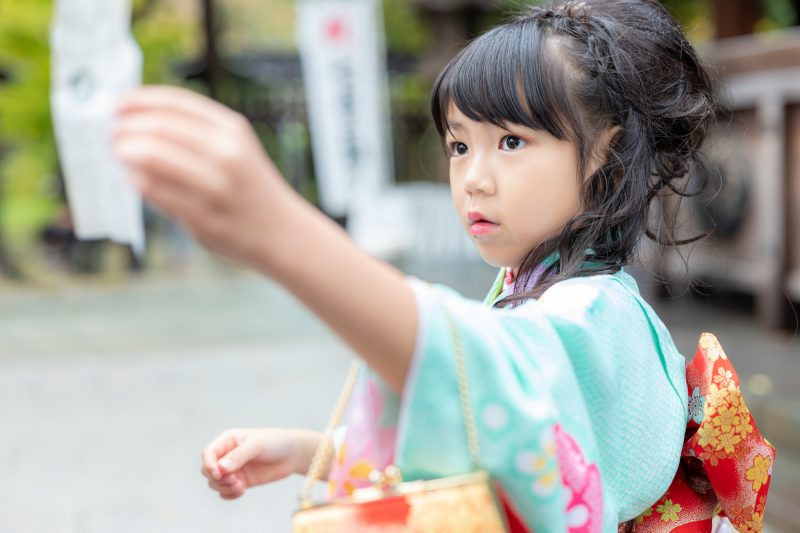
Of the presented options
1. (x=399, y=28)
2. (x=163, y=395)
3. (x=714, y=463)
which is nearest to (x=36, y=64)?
(x=163, y=395)

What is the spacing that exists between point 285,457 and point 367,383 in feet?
1.41

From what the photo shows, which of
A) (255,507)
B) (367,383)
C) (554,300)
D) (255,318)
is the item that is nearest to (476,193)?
(554,300)

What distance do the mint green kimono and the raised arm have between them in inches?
2.7

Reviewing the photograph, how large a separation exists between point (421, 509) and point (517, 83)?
64 centimetres

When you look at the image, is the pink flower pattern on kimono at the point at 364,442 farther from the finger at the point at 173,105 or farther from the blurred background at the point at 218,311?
the blurred background at the point at 218,311

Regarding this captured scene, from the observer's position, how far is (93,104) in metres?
5.13

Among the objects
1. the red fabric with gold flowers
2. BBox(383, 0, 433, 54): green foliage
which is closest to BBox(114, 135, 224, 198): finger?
the red fabric with gold flowers

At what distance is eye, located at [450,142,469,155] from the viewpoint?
55.8 inches

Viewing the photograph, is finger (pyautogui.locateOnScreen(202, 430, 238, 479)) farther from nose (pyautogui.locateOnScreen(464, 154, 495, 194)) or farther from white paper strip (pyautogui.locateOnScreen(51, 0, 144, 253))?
white paper strip (pyautogui.locateOnScreen(51, 0, 144, 253))

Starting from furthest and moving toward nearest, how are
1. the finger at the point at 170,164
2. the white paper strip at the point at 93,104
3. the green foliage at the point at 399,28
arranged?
the green foliage at the point at 399,28 → the white paper strip at the point at 93,104 → the finger at the point at 170,164

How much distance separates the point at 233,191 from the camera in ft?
2.67

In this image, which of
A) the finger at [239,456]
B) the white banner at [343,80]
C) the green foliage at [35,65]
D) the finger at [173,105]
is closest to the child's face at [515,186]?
the finger at [239,456]

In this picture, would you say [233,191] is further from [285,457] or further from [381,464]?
[285,457]

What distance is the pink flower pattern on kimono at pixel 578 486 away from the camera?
42.2 inches
